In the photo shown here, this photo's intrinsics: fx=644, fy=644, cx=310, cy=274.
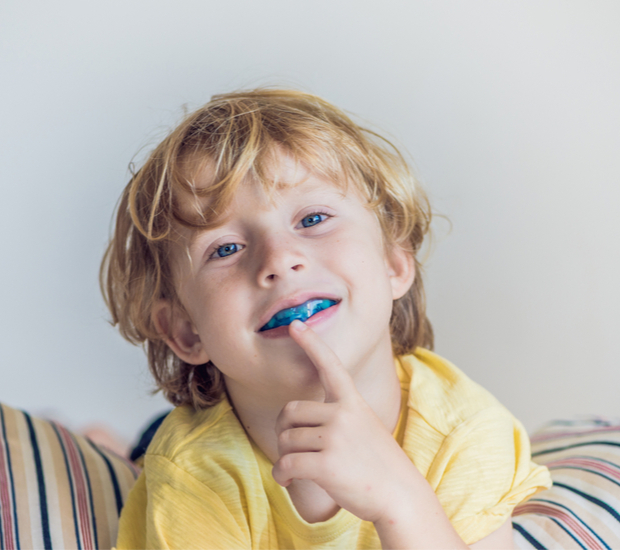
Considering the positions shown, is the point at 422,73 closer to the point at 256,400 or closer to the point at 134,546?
the point at 256,400

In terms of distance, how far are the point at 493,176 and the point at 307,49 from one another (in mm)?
494

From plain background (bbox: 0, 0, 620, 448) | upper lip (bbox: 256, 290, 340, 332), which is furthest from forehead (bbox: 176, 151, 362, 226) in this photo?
plain background (bbox: 0, 0, 620, 448)

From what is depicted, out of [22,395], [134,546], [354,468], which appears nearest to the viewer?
[354,468]

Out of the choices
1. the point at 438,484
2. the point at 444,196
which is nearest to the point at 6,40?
the point at 444,196

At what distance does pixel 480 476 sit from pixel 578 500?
23 centimetres

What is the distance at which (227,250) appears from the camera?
0.85 metres

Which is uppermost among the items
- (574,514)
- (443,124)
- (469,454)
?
(443,124)

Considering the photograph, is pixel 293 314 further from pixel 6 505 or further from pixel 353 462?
pixel 6 505

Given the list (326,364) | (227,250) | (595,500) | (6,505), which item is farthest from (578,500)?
(6,505)

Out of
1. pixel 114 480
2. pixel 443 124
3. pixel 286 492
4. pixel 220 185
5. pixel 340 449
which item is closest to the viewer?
pixel 340 449

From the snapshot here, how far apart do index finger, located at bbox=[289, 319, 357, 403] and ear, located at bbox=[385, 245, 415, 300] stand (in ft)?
0.97

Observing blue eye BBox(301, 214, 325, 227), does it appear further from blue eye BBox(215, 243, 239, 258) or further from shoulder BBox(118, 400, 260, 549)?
shoulder BBox(118, 400, 260, 549)

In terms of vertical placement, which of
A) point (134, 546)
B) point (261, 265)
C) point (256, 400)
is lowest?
point (134, 546)

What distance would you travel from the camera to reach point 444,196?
1.43 meters
